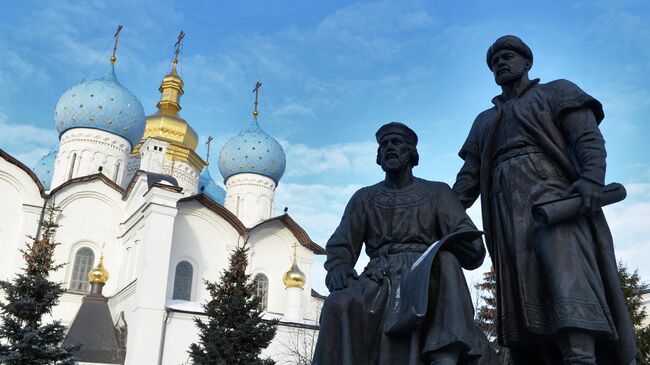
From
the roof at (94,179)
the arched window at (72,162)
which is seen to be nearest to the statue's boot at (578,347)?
the roof at (94,179)

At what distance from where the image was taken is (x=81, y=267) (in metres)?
28.0

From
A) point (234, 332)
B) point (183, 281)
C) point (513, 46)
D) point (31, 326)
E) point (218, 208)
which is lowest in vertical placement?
point (513, 46)

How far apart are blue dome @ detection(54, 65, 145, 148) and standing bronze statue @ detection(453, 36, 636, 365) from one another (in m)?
30.4

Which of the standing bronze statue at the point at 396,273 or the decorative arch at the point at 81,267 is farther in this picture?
the decorative arch at the point at 81,267

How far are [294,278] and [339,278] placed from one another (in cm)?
2539

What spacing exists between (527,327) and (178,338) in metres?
22.7

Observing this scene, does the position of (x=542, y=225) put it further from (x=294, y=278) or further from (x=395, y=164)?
(x=294, y=278)

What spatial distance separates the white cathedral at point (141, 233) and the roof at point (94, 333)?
0.04 metres

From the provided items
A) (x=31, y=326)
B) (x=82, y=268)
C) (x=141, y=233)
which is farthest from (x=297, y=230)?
(x=31, y=326)

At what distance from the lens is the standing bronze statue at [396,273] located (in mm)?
3291

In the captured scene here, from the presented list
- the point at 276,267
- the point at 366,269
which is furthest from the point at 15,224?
the point at 366,269

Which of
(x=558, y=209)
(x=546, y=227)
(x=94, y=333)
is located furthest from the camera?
(x=94, y=333)

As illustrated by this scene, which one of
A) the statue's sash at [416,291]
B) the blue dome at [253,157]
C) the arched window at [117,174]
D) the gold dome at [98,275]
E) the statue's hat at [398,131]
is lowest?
the statue's sash at [416,291]

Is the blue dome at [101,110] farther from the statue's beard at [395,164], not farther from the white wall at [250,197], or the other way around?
the statue's beard at [395,164]
